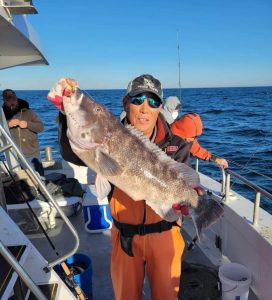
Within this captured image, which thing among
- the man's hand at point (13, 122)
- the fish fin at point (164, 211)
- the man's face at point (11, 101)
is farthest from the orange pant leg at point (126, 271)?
the man's face at point (11, 101)

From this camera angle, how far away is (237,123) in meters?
27.7

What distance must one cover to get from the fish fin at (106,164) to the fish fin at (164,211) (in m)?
0.45

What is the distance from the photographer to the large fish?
2816mm

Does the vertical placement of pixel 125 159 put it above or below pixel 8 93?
below

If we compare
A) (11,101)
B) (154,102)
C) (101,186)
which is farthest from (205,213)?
(11,101)

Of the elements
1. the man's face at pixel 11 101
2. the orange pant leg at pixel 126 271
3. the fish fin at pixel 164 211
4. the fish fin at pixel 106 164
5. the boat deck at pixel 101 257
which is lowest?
the boat deck at pixel 101 257

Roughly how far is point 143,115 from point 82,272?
2.01 m

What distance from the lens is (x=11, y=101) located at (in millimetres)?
7023

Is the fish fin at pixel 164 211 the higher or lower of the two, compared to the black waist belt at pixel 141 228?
higher

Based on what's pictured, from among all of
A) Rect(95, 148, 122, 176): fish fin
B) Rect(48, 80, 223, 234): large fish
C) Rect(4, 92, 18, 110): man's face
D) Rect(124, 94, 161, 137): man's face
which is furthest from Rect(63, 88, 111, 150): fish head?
Rect(4, 92, 18, 110): man's face

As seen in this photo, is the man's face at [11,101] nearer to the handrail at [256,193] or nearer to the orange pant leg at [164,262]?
the handrail at [256,193]

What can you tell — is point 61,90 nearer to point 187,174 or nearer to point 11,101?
point 187,174

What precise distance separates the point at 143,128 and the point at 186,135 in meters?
2.05

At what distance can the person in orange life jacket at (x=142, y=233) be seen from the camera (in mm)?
2863
